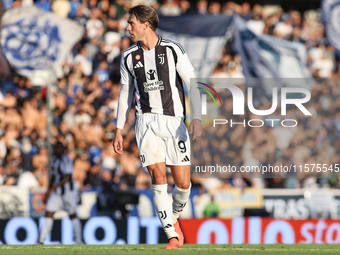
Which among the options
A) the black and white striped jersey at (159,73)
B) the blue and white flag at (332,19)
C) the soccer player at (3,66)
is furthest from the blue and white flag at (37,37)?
the black and white striped jersey at (159,73)

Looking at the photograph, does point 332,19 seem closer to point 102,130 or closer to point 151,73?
point 102,130

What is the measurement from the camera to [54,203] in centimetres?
934

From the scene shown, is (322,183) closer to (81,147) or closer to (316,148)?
(316,148)

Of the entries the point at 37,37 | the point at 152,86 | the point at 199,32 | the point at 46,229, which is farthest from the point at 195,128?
the point at 37,37

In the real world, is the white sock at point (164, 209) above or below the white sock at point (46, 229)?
above

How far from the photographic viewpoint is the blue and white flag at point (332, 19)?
42.4 feet

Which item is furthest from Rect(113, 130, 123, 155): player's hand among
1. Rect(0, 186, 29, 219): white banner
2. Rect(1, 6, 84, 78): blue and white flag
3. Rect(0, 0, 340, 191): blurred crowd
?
Rect(1, 6, 84, 78): blue and white flag

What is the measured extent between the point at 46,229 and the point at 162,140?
496 centimetres

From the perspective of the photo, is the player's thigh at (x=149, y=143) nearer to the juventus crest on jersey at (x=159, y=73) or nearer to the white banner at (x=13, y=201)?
the juventus crest on jersey at (x=159, y=73)

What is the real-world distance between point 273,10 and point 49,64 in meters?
5.54

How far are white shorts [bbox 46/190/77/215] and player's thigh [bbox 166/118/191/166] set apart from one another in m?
4.99

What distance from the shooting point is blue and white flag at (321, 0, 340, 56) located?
12.9m

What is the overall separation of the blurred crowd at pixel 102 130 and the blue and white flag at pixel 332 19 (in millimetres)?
1242

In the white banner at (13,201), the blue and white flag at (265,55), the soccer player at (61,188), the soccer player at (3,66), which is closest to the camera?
the soccer player at (61,188)
